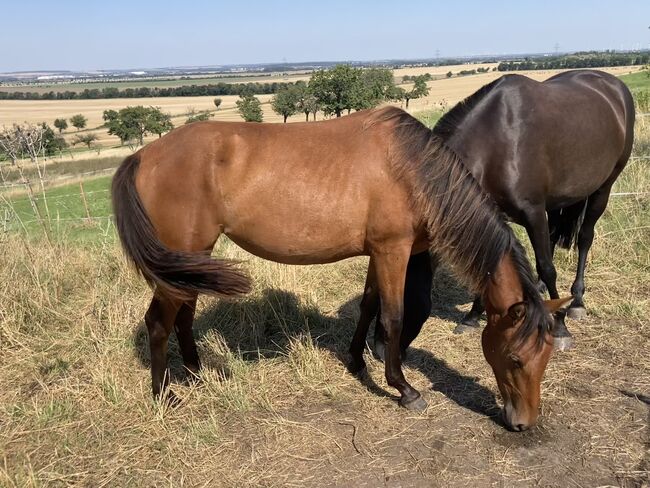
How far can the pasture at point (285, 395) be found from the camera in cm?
253

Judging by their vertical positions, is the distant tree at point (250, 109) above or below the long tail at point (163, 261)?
below

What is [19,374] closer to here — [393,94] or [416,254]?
[416,254]

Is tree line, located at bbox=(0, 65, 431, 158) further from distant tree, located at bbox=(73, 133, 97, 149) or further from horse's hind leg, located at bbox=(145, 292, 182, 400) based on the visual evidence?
horse's hind leg, located at bbox=(145, 292, 182, 400)

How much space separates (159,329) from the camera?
2979mm

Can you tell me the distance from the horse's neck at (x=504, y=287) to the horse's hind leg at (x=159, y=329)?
1.81 m

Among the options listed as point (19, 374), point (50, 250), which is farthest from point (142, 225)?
point (50, 250)

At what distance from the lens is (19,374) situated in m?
3.46

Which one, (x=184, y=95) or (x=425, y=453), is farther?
(x=184, y=95)

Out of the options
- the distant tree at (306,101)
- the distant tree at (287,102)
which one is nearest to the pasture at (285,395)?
the distant tree at (306,101)

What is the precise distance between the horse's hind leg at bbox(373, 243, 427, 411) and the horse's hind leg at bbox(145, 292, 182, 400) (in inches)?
48.4

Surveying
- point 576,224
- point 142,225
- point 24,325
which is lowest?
point 24,325

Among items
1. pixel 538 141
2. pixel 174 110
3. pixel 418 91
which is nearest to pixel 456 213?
pixel 538 141

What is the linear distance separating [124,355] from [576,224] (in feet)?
13.5

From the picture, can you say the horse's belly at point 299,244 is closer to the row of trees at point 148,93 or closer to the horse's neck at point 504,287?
the horse's neck at point 504,287
